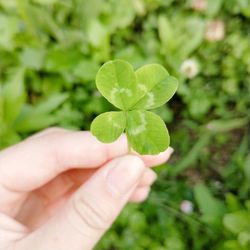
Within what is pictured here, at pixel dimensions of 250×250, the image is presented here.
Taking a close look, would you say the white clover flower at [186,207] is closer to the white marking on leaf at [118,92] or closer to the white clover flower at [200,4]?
the white clover flower at [200,4]

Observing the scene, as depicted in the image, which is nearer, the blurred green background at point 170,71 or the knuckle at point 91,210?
the knuckle at point 91,210

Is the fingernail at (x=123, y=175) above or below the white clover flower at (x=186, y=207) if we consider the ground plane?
above

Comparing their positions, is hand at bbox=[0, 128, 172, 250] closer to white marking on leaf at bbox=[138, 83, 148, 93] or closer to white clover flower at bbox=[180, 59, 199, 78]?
white marking on leaf at bbox=[138, 83, 148, 93]

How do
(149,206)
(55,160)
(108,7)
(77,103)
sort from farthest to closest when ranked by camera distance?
(108,7) → (77,103) → (149,206) → (55,160)

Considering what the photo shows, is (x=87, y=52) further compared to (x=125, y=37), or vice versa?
(x=125, y=37)

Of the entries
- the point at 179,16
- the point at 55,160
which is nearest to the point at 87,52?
the point at 179,16

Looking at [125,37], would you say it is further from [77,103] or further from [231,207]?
[231,207]

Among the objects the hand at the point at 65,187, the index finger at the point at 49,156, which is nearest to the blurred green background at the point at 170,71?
the hand at the point at 65,187

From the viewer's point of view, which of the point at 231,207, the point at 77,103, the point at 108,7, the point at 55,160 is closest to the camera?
the point at 55,160
